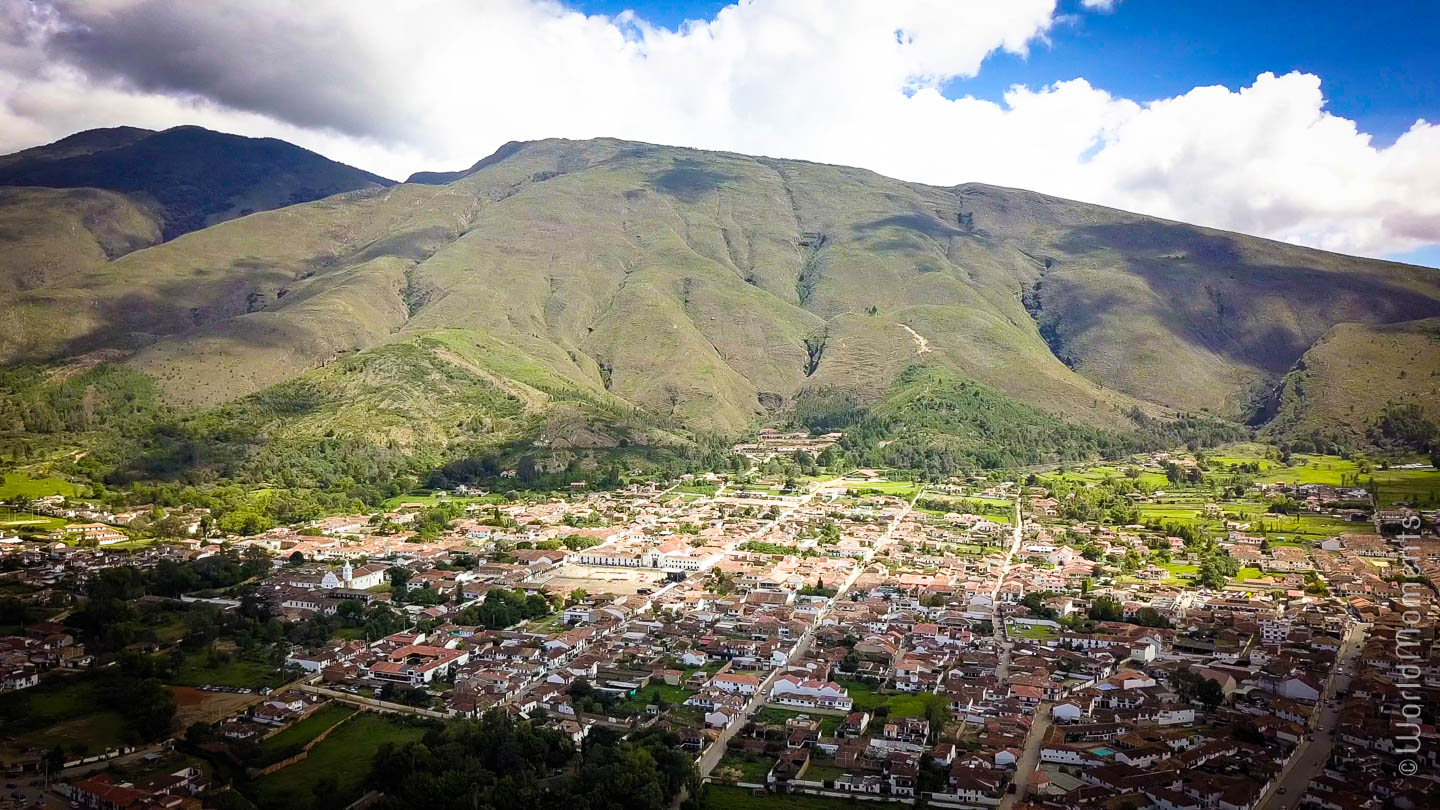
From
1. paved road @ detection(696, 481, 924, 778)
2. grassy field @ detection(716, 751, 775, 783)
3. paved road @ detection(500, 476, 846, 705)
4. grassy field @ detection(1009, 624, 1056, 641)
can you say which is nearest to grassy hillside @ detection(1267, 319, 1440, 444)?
paved road @ detection(500, 476, 846, 705)

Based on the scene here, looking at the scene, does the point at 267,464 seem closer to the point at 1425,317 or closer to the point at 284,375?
the point at 284,375

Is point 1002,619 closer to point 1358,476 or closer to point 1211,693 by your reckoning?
point 1211,693

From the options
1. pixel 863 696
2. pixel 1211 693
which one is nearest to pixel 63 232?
pixel 863 696

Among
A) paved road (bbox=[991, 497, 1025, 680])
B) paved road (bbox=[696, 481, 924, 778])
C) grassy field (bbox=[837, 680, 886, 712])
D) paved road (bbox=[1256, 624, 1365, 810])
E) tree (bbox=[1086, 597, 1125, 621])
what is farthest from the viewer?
tree (bbox=[1086, 597, 1125, 621])

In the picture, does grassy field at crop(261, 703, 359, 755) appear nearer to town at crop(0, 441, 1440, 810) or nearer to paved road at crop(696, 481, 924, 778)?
town at crop(0, 441, 1440, 810)

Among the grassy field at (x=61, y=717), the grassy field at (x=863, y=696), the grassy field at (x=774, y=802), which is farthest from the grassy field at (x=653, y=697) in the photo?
the grassy field at (x=61, y=717)

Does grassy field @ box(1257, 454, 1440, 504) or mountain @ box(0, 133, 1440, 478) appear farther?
mountain @ box(0, 133, 1440, 478)
